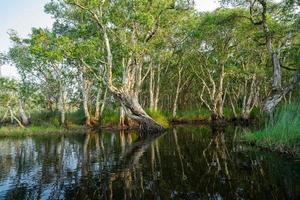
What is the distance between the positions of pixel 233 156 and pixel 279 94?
9.14 metres

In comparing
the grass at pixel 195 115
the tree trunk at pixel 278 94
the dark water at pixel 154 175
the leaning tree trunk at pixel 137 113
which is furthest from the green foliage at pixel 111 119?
the dark water at pixel 154 175

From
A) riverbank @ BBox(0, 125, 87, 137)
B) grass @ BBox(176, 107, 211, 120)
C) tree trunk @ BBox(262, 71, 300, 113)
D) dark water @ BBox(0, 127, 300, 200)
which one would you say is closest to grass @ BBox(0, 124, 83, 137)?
riverbank @ BBox(0, 125, 87, 137)

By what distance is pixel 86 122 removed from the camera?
1603 inches

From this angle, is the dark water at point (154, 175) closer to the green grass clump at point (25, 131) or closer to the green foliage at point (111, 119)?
the green grass clump at point (25, 131)

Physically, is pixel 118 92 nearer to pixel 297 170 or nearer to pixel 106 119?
pixel 106 119

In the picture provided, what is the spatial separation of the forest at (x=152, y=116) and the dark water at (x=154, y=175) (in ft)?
0.14

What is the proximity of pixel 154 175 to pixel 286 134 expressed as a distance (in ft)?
20.7

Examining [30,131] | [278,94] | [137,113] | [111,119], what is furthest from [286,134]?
[111,119]

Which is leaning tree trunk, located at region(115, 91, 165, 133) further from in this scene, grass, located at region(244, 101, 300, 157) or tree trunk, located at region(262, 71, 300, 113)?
grass, located at region(244, 101, 300, 157)

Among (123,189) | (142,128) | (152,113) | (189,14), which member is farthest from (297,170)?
(189,14)

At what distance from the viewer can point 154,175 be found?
475 inches

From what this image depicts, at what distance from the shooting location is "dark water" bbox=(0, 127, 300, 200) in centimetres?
962

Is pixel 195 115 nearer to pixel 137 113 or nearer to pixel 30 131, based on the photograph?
pixel 137 113

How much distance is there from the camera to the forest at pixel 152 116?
1097cm
